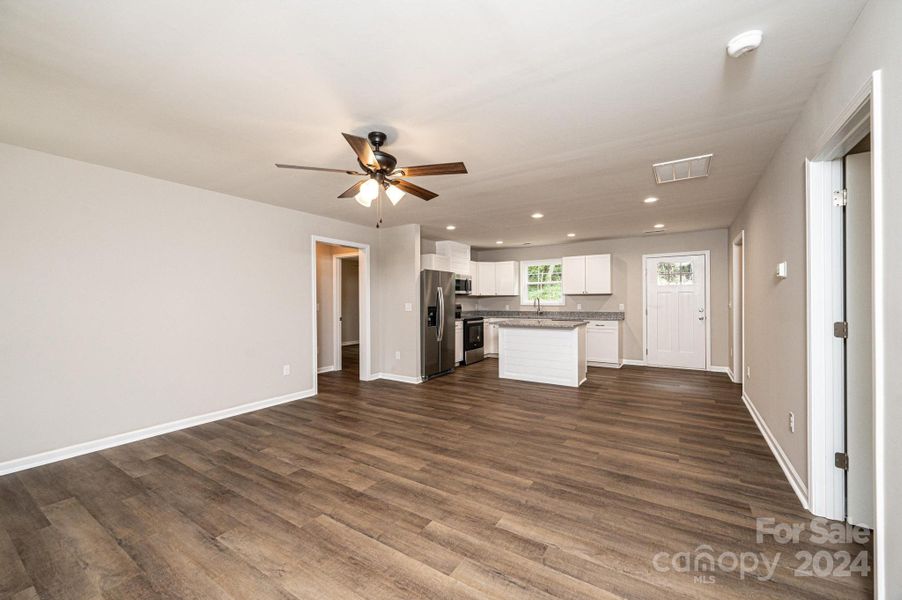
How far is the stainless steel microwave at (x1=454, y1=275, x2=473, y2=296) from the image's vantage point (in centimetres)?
718

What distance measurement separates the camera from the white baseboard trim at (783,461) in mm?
2286

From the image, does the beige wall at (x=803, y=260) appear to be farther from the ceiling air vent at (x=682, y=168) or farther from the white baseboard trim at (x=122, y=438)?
the white baseboard trim at (x=122, y=438)

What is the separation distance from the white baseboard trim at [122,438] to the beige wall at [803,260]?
4.98 metres

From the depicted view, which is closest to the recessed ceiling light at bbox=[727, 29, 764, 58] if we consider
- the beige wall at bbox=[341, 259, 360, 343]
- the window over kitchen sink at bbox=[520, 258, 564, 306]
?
the window over kitchen sink at bbox=[520, 258, 564, 306]

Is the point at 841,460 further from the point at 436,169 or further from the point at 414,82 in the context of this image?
the point at 414,82

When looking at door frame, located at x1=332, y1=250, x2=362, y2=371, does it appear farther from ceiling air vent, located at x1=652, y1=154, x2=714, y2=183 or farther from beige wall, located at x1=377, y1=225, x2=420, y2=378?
ceiling air vent, located at x1=652, y1=154, x2=714, y2=183

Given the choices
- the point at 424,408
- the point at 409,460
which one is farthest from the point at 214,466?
the point at 424,408

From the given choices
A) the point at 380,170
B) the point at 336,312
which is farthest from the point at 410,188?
the point at 336,312

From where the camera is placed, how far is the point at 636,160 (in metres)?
3.11

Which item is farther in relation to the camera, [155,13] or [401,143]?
[401,143]

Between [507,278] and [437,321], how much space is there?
107 inches

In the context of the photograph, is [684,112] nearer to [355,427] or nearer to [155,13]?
[155,13]

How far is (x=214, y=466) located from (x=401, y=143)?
2.95 m

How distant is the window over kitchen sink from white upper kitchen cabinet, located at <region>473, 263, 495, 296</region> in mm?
670
